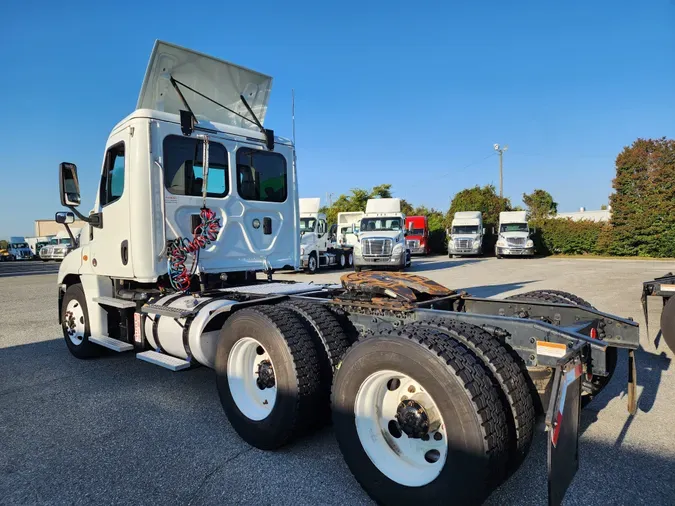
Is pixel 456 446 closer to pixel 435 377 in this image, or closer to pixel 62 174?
pixel 435 377

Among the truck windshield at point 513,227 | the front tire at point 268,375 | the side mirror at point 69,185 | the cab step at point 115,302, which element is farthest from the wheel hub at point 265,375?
the truck windshield at point 513,227

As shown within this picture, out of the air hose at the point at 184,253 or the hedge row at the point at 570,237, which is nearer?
the air hose at the point at 184,253

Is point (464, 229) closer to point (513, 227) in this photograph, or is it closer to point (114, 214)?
point (513, 227)

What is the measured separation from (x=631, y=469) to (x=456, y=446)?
1.60 m

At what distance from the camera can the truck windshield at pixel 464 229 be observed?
103 feet

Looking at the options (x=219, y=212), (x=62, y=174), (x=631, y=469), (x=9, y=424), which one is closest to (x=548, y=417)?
(x=631, y=469)

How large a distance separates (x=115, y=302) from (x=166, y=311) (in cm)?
107

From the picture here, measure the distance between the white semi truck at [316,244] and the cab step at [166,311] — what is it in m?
14.1

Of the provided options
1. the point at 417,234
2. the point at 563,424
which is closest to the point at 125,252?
the point at 563,424

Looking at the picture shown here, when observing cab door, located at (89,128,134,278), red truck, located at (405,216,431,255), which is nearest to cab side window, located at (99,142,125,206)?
cab door, located at (89,128,134,278)

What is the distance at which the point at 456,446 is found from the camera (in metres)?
2.30

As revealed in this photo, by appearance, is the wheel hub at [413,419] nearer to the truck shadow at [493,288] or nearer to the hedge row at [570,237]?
the truck shadow at [493,288]

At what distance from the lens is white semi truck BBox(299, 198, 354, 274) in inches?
801

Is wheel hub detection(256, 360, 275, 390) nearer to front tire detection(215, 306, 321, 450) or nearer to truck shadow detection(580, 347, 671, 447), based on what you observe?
front tire detection(215, 306, 321, 450)
